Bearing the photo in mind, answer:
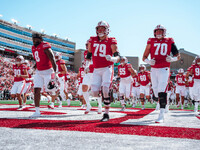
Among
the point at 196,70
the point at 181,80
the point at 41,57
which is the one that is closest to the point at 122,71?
the point at 196,70

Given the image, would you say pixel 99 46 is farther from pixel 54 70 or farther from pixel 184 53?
pixel 184 53

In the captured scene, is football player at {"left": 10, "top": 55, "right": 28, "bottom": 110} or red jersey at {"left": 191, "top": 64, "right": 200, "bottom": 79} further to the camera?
red jersey at {"left": 191, "top": 64, "right": 200, "bottom": 79}

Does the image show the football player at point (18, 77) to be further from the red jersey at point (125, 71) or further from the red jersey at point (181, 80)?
the red jersey at point (181, 80)

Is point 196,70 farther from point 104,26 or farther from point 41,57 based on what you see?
point 41,57

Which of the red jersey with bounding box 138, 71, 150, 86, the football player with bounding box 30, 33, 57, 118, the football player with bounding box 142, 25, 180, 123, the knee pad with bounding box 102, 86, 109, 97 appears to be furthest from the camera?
the red jersey with bounding box 138, 71, 150, 86

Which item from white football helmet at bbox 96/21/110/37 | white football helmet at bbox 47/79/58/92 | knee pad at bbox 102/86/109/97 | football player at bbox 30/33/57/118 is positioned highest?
white football helmet at bbox 96/21/110/37

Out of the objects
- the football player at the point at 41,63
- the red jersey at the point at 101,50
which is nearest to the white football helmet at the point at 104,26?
the red jersey at the point at 101,50

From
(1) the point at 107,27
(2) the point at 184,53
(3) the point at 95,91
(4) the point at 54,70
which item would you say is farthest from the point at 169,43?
(2) the point at 184,53

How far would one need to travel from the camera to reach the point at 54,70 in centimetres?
519

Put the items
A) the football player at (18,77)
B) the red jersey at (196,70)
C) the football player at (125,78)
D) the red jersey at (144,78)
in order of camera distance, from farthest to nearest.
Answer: the red jersey at (144,78) → the football player at (125,78) → the red jersey at (196,70) → the football player at (18,77)

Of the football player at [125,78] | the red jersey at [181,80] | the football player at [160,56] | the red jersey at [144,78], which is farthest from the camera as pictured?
the red jersey at [181,80]

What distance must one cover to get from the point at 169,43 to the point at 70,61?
67.2 m

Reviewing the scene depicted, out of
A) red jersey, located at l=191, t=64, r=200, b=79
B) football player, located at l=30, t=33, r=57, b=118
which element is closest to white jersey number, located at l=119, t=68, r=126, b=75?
red jersey, located at l=191, t=64, r=200, b=79

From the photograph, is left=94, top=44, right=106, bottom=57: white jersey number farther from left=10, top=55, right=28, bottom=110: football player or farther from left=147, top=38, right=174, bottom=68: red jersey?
left=10, top=55, right=28, bottom=110: football player
